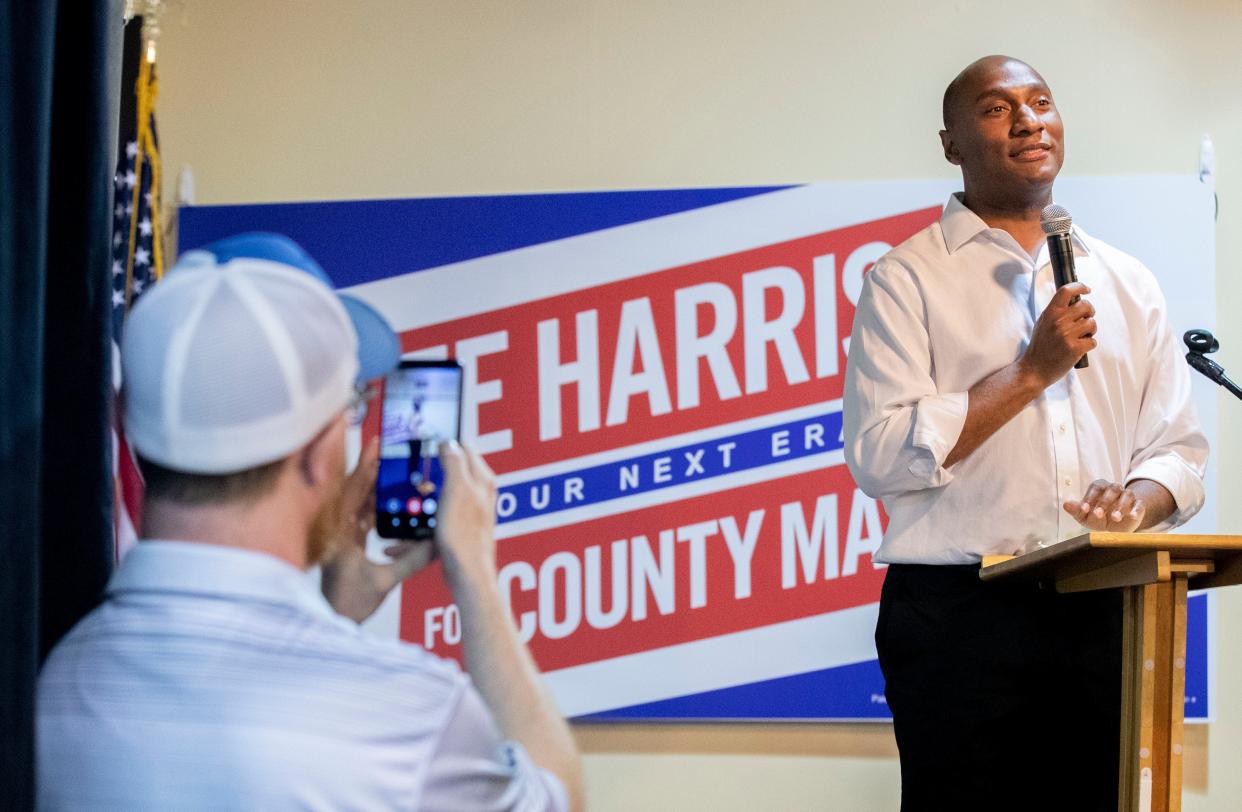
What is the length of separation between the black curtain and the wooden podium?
123cm

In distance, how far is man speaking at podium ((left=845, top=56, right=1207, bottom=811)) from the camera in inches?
83.2

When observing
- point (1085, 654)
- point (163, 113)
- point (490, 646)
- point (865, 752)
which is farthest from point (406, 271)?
point (490, 646)

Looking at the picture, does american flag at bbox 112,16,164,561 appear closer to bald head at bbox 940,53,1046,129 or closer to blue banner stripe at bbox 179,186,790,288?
blue banner stripe at bbox 179,186,790,288

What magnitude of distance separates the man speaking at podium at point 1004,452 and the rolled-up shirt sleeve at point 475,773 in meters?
1.35

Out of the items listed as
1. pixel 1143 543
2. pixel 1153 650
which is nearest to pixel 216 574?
pixel 1143 543

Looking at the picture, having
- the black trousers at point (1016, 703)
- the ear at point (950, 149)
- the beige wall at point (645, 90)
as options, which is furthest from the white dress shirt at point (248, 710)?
the beige wall at point (645, 90)

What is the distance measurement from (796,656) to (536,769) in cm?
281

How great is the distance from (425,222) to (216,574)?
9.98 feet

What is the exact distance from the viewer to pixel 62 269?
4.11 ft

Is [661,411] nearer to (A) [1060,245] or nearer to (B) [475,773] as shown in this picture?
(A) [1060,245]

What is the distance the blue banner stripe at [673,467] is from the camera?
12.3 ft

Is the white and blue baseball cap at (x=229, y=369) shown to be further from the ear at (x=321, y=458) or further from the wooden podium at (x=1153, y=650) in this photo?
the wooden podium at (x=1153, y=650)

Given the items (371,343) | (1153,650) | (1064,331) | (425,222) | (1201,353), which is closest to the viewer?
(371,343)

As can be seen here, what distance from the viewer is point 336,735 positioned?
0.88 m
